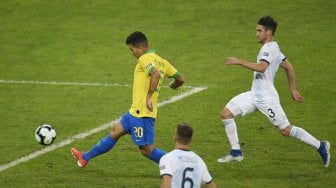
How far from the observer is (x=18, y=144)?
17.0 meters

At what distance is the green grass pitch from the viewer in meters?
15.3

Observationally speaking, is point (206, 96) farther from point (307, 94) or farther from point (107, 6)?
point (107, 6)

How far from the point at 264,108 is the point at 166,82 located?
6659 millimetres

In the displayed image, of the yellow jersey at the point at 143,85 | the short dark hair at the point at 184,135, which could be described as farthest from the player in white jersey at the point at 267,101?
the short dark hair at the point at 184,135

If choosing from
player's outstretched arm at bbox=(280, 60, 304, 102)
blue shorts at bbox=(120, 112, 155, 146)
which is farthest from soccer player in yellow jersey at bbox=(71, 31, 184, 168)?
player's outstretched arm at bbox=(280, 60, 304, 102)

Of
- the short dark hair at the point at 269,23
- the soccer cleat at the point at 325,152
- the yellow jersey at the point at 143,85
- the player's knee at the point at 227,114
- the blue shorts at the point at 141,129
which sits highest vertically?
the short dark hair at the point at 269,23

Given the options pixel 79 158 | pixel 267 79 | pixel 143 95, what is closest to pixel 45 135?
pixel 79 158

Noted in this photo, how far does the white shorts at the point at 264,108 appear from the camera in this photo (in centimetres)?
1538

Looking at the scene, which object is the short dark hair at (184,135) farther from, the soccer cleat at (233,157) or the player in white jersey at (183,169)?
the soccer cleat at (233,157)

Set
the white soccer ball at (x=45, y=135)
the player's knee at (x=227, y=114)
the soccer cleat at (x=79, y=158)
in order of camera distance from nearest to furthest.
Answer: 1. the soccer cleat at (x=79, y=158)
2. the player's knee at (x=227, y=114)
3. the white soccer ball at (x=45, y=135)

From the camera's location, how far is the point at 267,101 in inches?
608

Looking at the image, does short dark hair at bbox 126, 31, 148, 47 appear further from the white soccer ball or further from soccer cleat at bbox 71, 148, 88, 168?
the white soccer ball

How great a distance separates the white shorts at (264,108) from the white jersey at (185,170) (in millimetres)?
4496

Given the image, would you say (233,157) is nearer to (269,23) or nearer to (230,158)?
(230,158)
